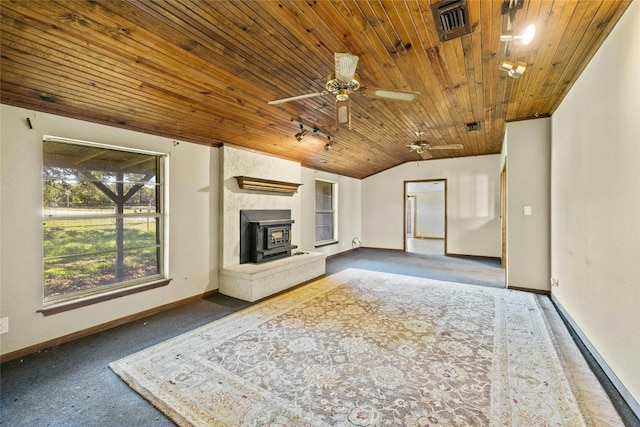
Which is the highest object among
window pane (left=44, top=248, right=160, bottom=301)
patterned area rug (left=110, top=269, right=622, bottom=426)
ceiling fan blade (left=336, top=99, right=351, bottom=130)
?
ceiling fan blade (left=336, top=99, right=351, bottom=130)

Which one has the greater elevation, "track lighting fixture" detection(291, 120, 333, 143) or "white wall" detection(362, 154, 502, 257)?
"track lighting fixture" detection(291, 120, 333, 143)

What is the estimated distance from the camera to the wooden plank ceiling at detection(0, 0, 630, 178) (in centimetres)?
185

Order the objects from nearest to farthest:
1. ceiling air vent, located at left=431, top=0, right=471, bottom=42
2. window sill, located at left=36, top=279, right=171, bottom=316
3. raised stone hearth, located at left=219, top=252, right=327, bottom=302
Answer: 1. ceiling air vent, located at left=431, top=0, right=471, bottom=42
2. window sill, located at left=36, top=279, right=171, bottom=316
3. raised stone hearth, located at left=219, top=252, right=327, bottom=302

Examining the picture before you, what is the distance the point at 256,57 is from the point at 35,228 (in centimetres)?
259

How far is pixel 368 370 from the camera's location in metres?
2.16

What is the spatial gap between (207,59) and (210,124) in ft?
4.07

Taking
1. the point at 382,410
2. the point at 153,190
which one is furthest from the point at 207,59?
the point at 382,410

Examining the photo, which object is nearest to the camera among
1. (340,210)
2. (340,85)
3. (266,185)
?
(340,85)

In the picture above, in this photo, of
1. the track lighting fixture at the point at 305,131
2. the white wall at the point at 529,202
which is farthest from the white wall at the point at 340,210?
the white wall at the point at 529,202

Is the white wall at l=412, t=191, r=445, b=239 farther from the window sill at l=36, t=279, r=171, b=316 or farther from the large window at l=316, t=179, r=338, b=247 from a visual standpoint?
the window sill at l=36, t=279, r=171, b=316

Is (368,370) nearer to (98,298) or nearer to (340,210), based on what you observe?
(98,298)

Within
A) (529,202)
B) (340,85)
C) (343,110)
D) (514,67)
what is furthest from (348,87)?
(529,202)

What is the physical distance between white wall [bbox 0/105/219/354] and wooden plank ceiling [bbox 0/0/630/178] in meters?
0.16


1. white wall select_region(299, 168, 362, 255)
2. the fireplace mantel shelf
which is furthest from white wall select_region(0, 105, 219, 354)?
white wall select_region(299, 168, 362, 255)
